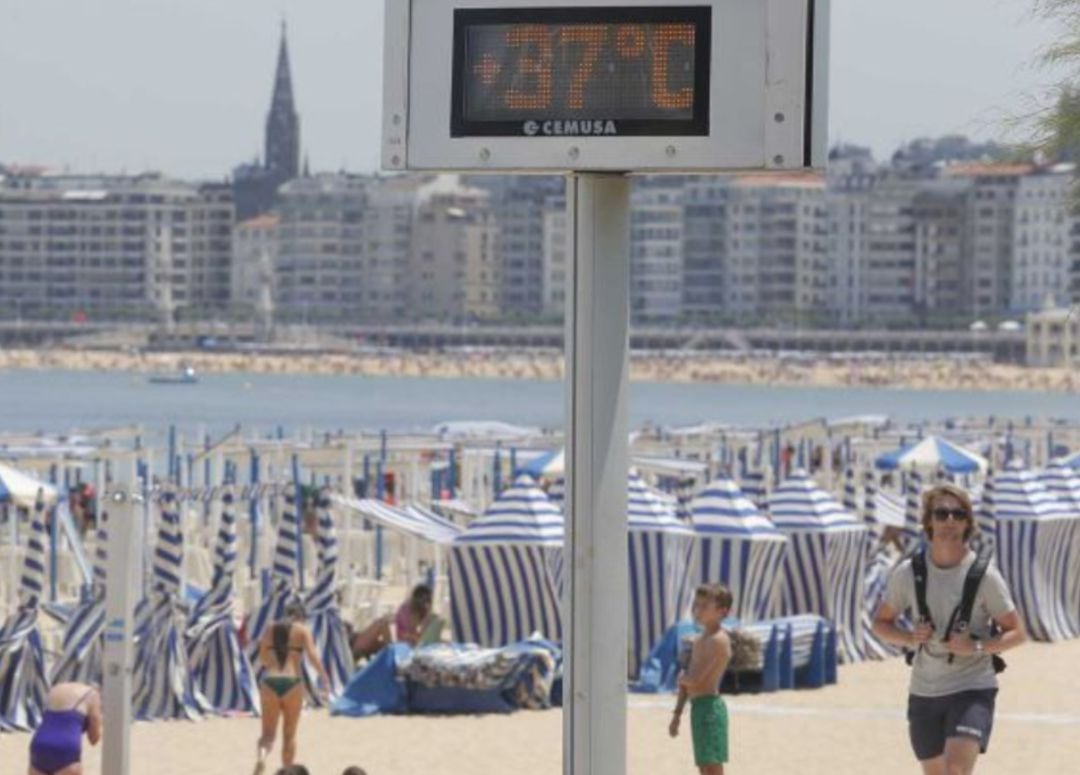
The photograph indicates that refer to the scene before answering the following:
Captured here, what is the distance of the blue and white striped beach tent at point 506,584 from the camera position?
51.4 ft

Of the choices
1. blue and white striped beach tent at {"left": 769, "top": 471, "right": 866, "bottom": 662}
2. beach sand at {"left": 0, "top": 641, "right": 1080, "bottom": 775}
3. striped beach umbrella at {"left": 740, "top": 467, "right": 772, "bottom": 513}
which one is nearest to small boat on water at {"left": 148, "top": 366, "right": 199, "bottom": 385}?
striped beach umbrella at {"left": 740, "top": 467, "right": 772, "bottom": 513}

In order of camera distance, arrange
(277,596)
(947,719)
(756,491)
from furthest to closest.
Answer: (756,491), (277,596), (947,719)

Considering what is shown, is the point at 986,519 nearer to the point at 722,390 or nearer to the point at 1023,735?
the point at 1023,735

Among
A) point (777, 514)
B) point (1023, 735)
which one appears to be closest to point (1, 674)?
point (1023, 735)

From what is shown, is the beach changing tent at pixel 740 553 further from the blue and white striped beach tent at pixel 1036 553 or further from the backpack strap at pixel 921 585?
the backpack strap at pixel 921 585

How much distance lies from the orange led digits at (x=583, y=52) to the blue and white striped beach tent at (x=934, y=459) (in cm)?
2853

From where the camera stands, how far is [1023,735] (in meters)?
13.1

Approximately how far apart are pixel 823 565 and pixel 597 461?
12.0 metres

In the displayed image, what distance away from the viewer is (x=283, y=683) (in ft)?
38.2

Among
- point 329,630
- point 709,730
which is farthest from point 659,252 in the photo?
point 709,730

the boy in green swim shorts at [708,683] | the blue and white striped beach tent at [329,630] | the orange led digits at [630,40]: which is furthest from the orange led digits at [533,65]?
the blue and white striped beach tent at [329,630]

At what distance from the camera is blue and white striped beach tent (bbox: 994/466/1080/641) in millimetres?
18328

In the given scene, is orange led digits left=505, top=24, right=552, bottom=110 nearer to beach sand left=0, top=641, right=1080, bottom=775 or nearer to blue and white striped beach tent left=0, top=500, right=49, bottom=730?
beach sand left=0, top=641, right=1080, bottom=775

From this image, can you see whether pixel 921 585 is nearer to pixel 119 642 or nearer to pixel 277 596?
pixel 119 642
